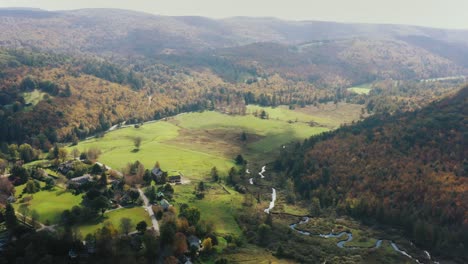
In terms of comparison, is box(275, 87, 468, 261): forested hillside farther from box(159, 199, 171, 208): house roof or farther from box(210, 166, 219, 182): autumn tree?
box(159, 199, 171, 208): house roof

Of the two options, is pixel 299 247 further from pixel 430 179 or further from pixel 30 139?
pixel 30 139

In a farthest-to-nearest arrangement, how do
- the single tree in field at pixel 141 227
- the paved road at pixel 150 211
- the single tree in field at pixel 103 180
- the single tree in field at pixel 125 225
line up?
the single tree in field at pixel 103 180
the paved road at pixel 150 211
the single tree in field at pixel 141 227
the single tree in field at pixel 125 225

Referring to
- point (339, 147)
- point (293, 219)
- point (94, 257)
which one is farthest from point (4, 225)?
point (339, 147)

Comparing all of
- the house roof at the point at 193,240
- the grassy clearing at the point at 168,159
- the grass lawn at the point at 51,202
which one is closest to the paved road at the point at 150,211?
the house roof at the point at 193,240

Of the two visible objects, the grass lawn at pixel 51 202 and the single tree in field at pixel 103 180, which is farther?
the single tree in field at pixel 103 180

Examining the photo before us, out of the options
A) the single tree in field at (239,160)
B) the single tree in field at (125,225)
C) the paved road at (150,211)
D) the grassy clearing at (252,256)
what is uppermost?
the single tree in field at (125,225)

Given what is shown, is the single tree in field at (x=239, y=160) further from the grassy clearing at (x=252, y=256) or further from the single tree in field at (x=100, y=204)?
the grassy clearing at (x=252, y=256)
